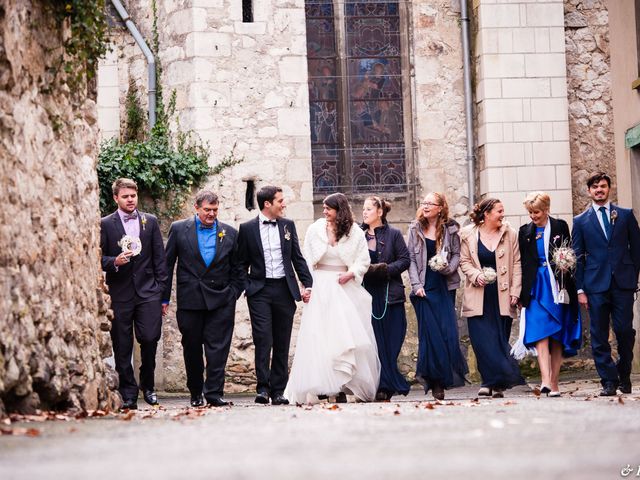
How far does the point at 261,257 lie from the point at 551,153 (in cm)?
615

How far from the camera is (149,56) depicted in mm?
17859

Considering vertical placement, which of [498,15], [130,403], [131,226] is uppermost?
[498,15]

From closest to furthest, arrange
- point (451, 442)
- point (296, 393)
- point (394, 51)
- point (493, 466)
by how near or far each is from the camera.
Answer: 1. point (493, 466)
2. point (451, 442)
3. point (296, 393)
4. point (394, 51)

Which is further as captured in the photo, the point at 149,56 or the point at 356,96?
the point at 356,96

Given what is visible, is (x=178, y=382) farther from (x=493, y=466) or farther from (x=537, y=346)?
(x=493, y=466)

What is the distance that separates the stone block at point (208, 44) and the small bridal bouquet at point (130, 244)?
5.69 meters

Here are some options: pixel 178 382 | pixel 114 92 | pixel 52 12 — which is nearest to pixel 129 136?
pixel 114 92

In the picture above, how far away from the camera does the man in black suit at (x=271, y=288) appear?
12852mm

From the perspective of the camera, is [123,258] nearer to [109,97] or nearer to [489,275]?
[489,275]

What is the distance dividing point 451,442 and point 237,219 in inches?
431

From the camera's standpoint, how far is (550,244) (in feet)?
43.0

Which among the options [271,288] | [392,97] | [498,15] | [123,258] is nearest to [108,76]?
[392,97]

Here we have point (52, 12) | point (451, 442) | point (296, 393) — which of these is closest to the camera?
point (451, 442)

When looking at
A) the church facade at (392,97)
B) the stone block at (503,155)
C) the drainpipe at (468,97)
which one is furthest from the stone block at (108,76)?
the stone block at (503,155)
